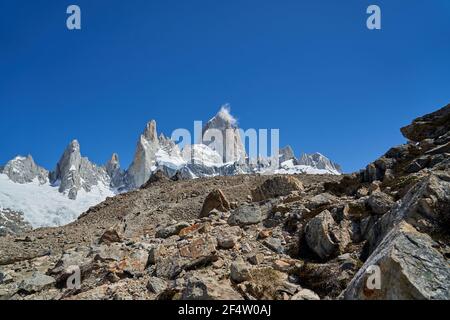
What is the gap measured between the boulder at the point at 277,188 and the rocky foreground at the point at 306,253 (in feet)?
14.8

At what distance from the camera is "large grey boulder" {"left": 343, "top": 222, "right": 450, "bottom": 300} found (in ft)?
23.8

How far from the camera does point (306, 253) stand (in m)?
13.6

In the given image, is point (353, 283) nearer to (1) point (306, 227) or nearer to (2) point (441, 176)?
(2) point (441, 176)

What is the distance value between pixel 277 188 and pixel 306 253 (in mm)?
16279

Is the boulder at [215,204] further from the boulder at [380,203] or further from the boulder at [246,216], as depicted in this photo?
the boulder at [380,203]

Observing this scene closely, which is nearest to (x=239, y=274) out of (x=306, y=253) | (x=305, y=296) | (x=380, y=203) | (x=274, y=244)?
(x=305, y=296)

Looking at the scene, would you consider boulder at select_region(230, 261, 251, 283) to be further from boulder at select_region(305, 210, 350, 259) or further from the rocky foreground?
boulder at select_region(305, 210, 350, 259)

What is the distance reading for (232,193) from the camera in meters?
41.7

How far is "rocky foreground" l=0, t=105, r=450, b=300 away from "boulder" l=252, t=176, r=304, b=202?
4.50m

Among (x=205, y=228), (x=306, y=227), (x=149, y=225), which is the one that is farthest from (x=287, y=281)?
(x=149, y=225)

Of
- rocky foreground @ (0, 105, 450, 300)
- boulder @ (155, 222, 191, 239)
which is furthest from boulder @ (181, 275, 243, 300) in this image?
boulder @ (155, 222, 191, 239)

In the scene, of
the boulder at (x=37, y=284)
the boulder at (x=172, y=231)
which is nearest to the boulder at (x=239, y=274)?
the boulder at (x=37, y=284)

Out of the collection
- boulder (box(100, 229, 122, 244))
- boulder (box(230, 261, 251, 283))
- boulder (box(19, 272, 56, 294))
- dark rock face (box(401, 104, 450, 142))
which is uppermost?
dark rock face (box(401, 104, 450, 142))
